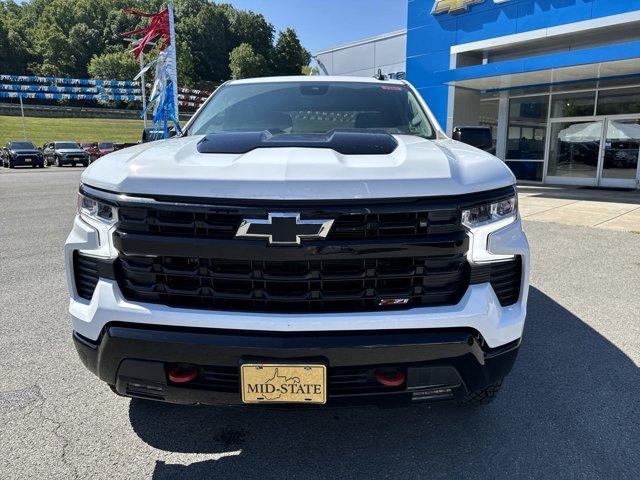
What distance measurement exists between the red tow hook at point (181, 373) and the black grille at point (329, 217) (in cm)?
54

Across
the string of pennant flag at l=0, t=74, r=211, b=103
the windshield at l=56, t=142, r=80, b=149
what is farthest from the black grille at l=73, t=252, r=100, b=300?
the string of pennant flag at l=0, t=74, r=211, b=103

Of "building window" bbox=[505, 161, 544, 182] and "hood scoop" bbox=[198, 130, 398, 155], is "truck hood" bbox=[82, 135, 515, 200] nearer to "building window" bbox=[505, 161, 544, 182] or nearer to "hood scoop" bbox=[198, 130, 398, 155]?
"hood scoop" bbox=[198, 130, 398, 155]

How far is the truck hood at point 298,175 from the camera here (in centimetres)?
182

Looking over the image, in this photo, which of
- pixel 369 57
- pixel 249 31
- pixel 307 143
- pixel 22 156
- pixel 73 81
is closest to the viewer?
pixel 307 143

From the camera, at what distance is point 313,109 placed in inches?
135

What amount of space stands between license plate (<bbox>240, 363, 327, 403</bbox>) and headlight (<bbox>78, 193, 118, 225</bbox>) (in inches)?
32.6

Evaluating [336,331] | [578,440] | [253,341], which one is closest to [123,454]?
[253,341]

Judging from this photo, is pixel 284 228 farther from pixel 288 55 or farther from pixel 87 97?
pixel 288 55

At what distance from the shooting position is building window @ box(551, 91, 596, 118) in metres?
15.1

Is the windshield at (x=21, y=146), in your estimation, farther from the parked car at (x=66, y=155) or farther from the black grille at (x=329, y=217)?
the black grille at (x=329, y=217)

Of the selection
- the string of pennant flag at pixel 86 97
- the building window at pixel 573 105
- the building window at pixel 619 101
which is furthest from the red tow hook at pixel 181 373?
the string of pennant flag at pixel 86 97

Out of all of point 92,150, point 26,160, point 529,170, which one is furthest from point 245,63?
point 529,170

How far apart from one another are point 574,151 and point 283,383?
16.7 m

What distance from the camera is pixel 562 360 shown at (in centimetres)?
329
